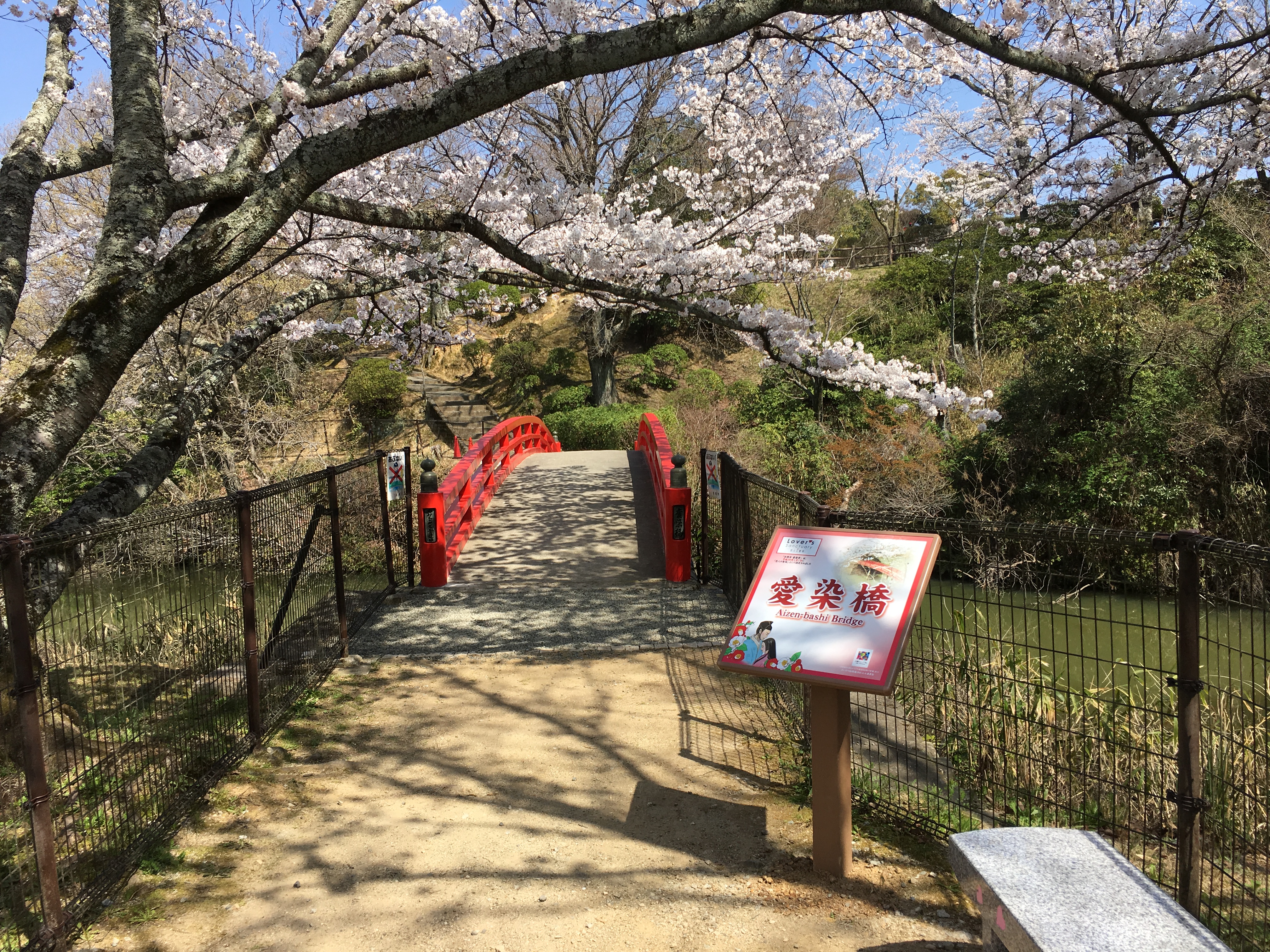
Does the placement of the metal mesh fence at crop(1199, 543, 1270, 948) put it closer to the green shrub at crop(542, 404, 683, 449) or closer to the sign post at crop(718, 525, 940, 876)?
the sign post at crop(718, 525, 940, 876)

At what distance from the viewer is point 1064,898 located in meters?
2.24

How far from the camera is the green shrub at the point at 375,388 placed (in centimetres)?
2388

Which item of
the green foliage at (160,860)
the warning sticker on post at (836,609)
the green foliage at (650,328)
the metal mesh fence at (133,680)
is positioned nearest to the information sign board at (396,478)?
the metal mesh fence at (133,680)

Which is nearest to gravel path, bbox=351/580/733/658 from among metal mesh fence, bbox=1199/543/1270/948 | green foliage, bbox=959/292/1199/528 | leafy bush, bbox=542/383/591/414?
metal mesh fence, bbox=1199/543/1270/948

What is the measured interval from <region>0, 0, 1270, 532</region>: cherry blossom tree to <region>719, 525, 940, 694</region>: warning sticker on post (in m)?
2.58

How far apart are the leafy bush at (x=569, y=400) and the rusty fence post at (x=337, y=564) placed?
17.9 metres

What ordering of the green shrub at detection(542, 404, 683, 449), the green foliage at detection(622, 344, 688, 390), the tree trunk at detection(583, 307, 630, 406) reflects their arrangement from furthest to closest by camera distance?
the green foliage at detection(622, 344, 688, 390), the tree trunk at detection(583, 307, 630, 406), the green shrub at detection(542, 404, 683, 449)

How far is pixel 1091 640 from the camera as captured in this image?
9008 mm

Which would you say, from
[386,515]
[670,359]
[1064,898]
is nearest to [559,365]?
[670,359]

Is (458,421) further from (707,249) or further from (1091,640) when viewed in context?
(1091,640)

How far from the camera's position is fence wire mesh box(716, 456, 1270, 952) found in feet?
9.77

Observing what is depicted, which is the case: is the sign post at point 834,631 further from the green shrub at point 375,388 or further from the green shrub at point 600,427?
the green shrub at point 375,388

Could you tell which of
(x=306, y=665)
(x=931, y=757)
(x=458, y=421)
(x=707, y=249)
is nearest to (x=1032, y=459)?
(x=707, y=249)

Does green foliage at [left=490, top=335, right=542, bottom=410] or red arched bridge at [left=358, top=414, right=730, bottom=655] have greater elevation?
green foliage at [left=490, top=335, right=542, bottom=410]
